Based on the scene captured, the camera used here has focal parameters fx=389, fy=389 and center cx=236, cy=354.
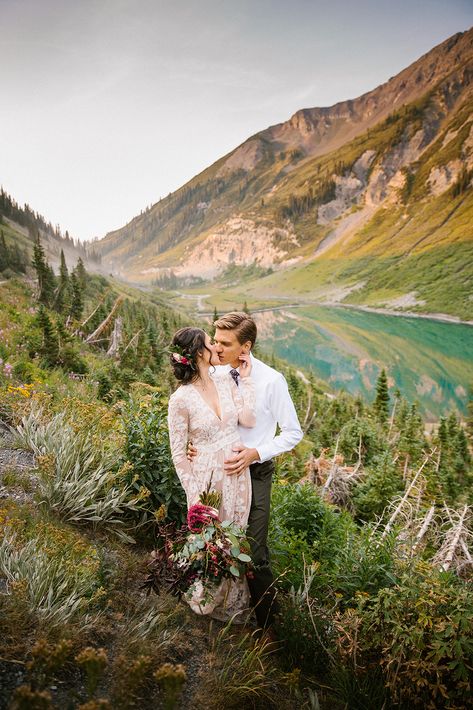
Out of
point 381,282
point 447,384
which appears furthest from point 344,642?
point 381,282

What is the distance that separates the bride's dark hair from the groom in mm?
220

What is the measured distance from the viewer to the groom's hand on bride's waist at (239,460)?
3.17m

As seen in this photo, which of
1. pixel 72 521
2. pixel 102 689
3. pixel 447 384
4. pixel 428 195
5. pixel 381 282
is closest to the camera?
pixel 102 689

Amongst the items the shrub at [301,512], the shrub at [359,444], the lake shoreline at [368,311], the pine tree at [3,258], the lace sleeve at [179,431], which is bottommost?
the lake shoreline at [368,311]

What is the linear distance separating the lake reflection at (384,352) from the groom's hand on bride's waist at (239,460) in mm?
46267

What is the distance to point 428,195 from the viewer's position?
186 m

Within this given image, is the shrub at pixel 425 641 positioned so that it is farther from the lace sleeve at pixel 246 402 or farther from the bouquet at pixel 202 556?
the lace sleeve at pixel 246 402

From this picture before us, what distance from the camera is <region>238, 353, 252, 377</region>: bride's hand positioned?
3463 millimetres

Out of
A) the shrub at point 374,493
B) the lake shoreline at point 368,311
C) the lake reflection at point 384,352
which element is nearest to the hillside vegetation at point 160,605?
the shrub at point 374,493

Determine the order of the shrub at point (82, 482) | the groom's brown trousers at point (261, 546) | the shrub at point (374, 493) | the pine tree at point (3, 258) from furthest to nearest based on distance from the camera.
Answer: the pine tree at point (3, 258) < the shrub at point (374, 493) < the shrub at point (82, 482) < the groom's brown trousers at point (261, 546)

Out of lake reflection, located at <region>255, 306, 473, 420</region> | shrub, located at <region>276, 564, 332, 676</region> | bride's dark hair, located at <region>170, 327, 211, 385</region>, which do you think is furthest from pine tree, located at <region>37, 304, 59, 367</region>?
lake reflection, located at <region>255, 306, 473, 420</region>

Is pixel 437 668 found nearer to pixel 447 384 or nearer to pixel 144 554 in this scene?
pixel 144 554

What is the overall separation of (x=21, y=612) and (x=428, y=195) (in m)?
220

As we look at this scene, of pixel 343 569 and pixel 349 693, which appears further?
pixel 343 569
